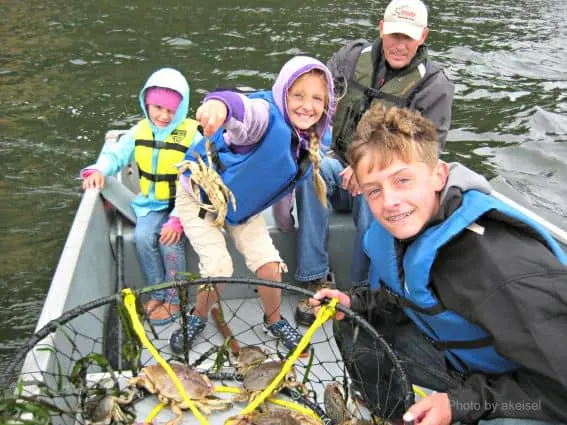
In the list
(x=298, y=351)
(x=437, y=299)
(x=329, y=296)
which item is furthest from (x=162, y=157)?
(x=437, y=299)

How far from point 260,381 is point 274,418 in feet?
0.93

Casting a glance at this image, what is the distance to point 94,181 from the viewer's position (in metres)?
3.37

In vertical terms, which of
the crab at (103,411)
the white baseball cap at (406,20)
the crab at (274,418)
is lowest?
the crab at (274,418)

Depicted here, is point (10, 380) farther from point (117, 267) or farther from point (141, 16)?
point (141, 16)

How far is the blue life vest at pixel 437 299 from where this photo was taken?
1.98m

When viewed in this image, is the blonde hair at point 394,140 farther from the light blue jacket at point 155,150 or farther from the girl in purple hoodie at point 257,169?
the light blue jacket at point 155,150

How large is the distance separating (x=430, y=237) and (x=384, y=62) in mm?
1892

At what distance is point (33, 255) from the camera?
16.1ft

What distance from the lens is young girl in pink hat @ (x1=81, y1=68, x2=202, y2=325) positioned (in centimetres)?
336

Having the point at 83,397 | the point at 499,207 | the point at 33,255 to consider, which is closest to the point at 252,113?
the point at 499,207

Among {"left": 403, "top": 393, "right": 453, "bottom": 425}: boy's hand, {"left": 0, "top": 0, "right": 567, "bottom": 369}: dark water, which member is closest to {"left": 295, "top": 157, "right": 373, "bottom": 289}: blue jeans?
{"left": 403, "top": 393, "right": 453, "bottom": 425}: boy's hand

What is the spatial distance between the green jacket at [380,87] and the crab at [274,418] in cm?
175

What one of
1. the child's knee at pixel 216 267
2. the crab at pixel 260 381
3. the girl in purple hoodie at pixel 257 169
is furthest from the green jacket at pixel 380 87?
the crab at pixel 260 381

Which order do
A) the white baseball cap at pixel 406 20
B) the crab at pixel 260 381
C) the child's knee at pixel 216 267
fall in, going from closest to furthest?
the crab at pixel 260 381 → the child's knee at pixel 216 267 → the white baseball cap at pixel 406 20
